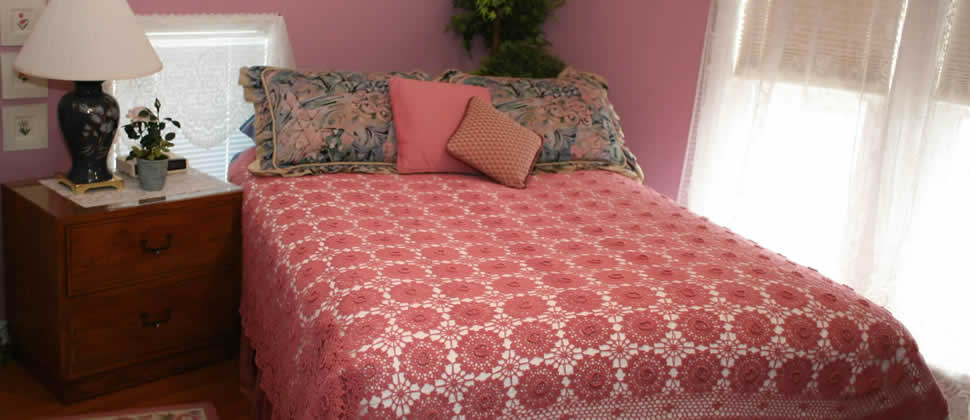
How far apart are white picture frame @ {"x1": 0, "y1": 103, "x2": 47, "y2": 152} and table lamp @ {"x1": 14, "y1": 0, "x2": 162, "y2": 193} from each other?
0.21 metres

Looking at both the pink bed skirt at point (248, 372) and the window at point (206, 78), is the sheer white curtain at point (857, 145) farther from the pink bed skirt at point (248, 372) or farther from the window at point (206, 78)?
the pink bed skirt at point (248, 372)

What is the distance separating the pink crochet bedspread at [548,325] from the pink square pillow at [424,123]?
1.50 ft

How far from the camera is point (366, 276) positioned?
6.57 feet

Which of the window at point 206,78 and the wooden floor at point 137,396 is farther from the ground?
the window at point 206,78

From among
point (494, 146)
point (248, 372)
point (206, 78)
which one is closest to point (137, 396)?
point (248, 372)

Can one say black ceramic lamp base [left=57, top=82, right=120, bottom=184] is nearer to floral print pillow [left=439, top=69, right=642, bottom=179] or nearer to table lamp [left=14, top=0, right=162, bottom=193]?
table lamp [left=14, top=0, right=162, bottom=193]

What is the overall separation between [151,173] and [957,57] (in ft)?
8.35

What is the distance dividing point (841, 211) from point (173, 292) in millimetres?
2274

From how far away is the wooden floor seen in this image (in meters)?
2.50

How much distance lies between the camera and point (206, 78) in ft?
10.3

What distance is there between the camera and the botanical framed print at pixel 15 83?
2.60m

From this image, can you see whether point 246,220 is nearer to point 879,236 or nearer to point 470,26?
point 470,26

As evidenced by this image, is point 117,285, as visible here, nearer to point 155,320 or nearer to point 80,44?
point 155,320

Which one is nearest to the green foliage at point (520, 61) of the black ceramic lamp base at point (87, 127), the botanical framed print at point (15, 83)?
the black ceramic lamp base at point (87, 127)
